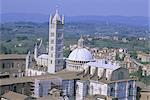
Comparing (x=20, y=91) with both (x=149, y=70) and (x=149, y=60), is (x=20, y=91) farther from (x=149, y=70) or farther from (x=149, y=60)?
(x=149, y=60)

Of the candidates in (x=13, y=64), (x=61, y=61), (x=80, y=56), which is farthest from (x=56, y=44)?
(x=13, y=64)

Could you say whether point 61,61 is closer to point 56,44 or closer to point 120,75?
point 56,44

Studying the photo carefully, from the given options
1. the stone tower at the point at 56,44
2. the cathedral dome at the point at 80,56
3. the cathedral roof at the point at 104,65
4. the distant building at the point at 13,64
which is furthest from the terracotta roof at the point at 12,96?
the distant building at the point at 13,64

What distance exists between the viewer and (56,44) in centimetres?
1597

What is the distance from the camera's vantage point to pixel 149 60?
98.4 feet

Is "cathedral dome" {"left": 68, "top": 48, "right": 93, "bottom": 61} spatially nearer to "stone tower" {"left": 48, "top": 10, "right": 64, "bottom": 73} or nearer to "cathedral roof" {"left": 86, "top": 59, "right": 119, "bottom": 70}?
"cathedral roof" {"left": 86, "top": 59, "right": 119, "bottom": 70}

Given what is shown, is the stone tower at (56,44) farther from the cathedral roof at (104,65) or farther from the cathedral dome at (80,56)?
the cathedral roof at (104,65)

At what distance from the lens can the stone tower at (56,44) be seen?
15.9m

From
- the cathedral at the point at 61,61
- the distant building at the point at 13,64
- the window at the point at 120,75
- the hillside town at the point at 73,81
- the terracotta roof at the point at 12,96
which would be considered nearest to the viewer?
the terracotta roof at the point at 12,96

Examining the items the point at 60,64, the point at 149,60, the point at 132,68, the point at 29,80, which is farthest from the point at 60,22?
the point at 149,60

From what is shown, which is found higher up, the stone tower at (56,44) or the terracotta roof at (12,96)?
the stone tower at (56,44)

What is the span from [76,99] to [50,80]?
1324mm

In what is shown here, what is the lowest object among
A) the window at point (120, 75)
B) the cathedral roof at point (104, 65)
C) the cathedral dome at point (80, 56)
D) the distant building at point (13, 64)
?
the distant building at point (13, 64)

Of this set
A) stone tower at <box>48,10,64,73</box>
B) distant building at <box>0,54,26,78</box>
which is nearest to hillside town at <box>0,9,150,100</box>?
stone tower at <box>48,10,64,73</box>
